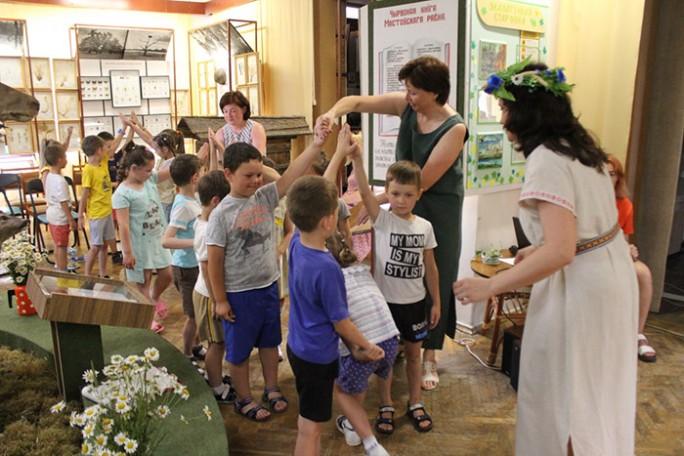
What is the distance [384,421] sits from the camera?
2695mm

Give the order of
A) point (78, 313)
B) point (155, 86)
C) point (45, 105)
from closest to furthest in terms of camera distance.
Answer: point (78, 313) → point (45, 105) → point (155, 86)

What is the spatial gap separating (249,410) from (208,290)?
64 cm

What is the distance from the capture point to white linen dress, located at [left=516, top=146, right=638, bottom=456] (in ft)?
5.49

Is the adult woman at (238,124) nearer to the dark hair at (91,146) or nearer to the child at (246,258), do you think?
the dark hair at (91,146)

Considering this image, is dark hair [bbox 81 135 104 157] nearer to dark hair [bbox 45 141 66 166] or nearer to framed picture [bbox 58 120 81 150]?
dark hair [bbox 45 141 66 166]

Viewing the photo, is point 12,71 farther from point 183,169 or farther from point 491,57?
point 491,57

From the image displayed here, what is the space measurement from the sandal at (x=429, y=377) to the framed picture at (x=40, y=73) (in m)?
7.88

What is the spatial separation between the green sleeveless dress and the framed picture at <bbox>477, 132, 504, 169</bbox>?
874 mm

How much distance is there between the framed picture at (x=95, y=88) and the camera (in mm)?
8867

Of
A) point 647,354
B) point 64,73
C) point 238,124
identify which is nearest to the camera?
point 647,354

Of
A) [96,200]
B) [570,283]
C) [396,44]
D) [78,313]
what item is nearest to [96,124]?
[96,200]

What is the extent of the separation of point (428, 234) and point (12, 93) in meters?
1.74

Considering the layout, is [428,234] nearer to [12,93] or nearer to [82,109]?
[12,93]

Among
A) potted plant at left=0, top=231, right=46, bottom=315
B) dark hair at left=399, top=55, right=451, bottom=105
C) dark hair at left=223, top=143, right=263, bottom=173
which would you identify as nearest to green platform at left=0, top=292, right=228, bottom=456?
potted plant at left=0, top=231, right=46, bottom=315
